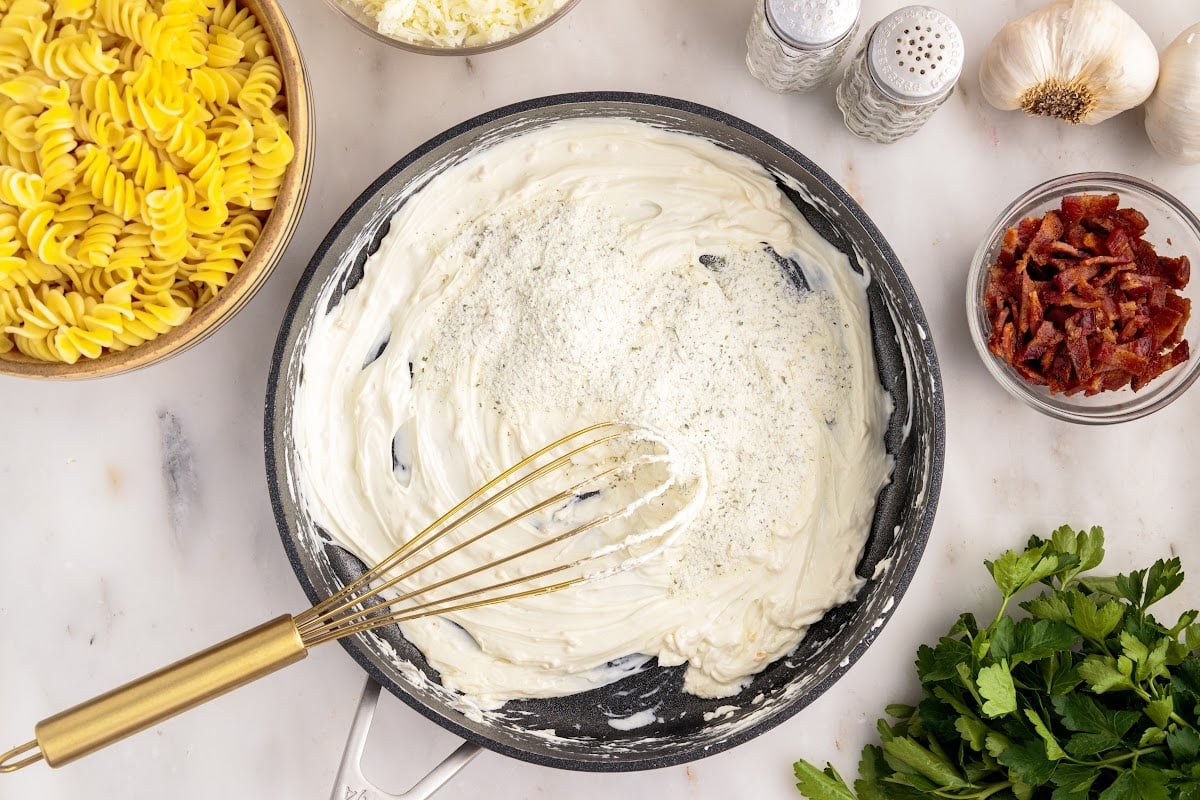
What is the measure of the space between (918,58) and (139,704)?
43.6 inches

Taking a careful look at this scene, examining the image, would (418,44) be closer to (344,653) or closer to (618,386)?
(618,386)

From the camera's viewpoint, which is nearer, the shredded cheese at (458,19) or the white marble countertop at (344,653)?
the shredded cheese at (458,19)

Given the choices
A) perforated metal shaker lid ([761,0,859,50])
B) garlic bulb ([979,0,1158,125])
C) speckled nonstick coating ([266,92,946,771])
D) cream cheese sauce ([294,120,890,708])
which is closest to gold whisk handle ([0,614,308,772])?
speckled nonstick coating ([266,92,946,771])

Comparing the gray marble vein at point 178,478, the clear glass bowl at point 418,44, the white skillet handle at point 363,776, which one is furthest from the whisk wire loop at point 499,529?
the clear glass bowl at point 418,44

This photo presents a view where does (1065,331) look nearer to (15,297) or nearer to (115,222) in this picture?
(115,222)

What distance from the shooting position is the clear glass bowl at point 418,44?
1.16m

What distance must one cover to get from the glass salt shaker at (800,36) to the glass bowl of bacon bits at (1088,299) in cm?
32

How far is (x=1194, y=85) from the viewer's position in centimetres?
120

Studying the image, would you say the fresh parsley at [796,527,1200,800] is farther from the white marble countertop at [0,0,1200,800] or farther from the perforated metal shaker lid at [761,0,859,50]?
the perforated metal shaker lid at [761,0,859,50]

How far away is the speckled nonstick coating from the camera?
115cm

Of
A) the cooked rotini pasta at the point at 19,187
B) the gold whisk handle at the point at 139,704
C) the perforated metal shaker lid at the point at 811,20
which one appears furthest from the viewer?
the perforated metal shaker lid at the point at 811,20

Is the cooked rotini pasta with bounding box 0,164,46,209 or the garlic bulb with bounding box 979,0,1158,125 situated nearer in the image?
the cooked rotini pasta with bounding box 0,164,46,209

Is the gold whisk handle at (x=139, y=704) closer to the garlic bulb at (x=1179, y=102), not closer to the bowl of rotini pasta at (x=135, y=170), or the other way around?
the bowl of rotini pasta at (x=135, y=170)

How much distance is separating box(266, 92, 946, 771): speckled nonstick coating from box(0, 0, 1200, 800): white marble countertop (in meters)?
0.08
